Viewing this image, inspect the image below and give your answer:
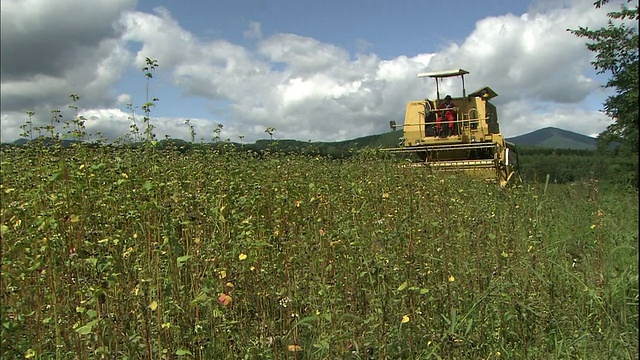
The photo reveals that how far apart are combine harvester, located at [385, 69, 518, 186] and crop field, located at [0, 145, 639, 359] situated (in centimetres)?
792

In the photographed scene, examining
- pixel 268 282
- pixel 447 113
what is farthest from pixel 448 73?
pixel 268 282

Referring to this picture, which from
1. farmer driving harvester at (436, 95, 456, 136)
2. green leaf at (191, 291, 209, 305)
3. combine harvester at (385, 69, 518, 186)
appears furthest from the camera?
farmer driving harvester at (436, 95, 456, 136)

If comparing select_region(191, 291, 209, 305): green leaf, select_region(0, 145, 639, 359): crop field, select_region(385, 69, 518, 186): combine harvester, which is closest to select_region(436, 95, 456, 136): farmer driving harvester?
select_region(385, 69, 518, 186): combine harvester

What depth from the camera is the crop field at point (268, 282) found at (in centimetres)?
252

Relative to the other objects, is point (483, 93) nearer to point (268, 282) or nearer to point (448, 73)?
point (448, 73)

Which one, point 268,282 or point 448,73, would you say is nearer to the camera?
point 268,282

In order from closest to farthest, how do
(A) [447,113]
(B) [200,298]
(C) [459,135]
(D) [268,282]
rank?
(B) [200,298], (D) [268,282], (C) [459,135], (A) [447,113]

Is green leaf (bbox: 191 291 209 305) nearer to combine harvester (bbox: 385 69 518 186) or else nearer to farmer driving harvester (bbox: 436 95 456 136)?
combine harvester (bbox: 385 69 518 186)

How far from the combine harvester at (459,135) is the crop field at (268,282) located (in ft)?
26.0

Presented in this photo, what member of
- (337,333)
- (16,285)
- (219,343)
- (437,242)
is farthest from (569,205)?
(16,285)

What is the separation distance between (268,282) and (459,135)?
11.6m

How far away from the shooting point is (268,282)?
316 cm

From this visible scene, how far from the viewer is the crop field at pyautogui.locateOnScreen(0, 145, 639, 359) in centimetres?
252

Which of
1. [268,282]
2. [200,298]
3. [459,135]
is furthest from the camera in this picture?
[459,135]
